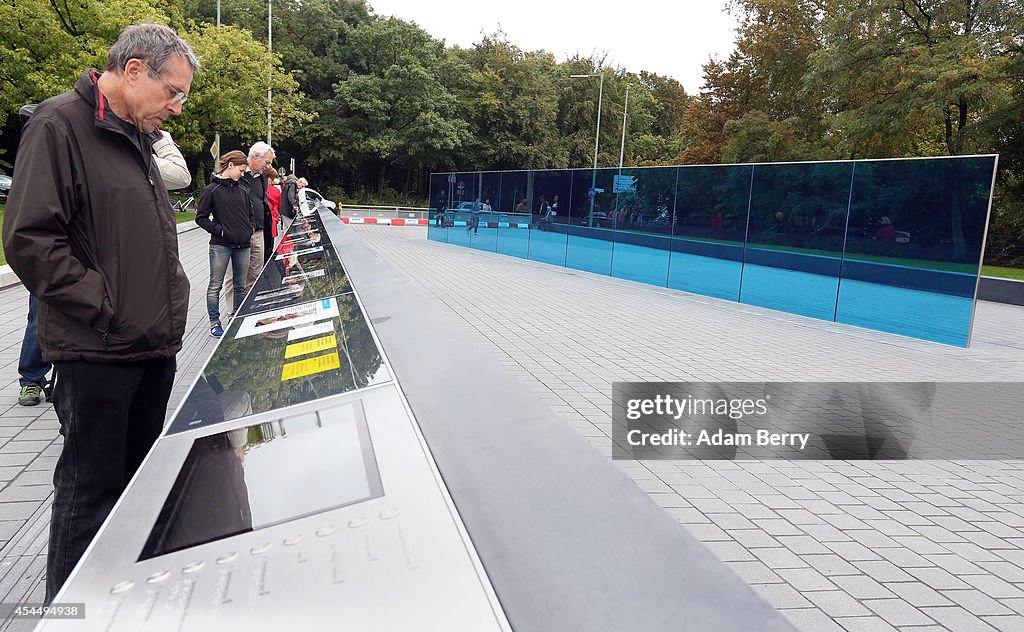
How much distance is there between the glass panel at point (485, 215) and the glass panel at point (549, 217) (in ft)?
6.77

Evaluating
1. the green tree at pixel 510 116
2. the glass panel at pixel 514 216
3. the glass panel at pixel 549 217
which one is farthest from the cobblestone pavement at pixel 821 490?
the green tree at pixel 510 116

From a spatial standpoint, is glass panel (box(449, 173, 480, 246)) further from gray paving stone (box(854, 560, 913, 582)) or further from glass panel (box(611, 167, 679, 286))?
gray paving stone (box(854, 560, 913, 582))

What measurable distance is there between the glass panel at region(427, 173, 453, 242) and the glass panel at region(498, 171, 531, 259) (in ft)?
12.7

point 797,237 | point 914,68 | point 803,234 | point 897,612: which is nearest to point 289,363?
point 897,612

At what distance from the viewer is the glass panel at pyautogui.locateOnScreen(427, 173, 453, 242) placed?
25953 mm

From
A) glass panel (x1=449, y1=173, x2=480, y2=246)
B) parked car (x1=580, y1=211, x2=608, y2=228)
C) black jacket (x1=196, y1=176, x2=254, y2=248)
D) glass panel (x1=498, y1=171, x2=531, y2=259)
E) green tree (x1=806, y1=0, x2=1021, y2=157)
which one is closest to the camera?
black jacket (x1=196, y1=176, x2=254, y2=248)

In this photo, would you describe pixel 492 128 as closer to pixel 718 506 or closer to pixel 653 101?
pixel 653 101

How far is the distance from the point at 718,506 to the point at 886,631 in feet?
4.39

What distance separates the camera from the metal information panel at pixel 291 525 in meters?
1.03

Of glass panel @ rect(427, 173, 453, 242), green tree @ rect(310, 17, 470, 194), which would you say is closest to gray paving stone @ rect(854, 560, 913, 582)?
glass panel @ rect(427, 173, 453, 242)

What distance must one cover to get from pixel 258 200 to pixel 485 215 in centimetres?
1511

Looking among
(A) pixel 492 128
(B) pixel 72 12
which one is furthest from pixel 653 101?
(B) pixel 72 12

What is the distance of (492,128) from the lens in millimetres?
53938

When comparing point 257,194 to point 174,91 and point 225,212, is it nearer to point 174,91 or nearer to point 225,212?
point 225,212
